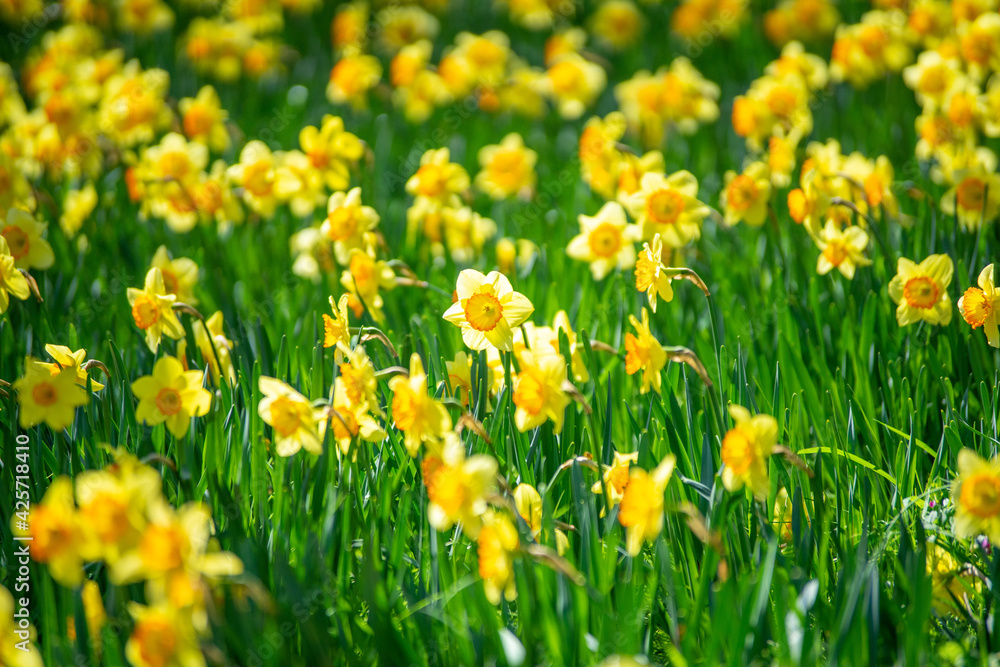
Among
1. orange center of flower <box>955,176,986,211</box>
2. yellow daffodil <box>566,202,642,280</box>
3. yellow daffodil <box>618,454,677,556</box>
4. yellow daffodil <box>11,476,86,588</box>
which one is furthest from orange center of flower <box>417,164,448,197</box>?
yellow daffodil <box>11,476,86,588</box>

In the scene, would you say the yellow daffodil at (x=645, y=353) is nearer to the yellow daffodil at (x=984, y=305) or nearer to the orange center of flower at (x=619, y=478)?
the orange center of flower at (x=619, y=478)

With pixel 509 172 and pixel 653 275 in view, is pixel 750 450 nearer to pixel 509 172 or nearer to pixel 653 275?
pixel 653 275

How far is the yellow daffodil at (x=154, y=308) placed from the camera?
1938 millimetres

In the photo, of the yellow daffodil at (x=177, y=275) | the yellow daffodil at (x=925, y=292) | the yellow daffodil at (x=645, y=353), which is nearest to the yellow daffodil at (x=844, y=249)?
the yellow daffodil at (x=925, y=292)

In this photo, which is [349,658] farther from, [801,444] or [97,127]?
[97,127]

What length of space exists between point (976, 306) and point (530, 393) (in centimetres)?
102

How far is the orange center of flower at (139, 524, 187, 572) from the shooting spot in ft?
3.16

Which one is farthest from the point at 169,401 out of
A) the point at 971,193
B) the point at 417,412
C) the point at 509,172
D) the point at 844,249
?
the point at 971,193

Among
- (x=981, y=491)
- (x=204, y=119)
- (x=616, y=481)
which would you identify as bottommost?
(x=616, y=481)

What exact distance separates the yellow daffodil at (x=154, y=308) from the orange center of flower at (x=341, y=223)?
0.54m

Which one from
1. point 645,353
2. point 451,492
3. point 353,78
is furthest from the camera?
point 353,78

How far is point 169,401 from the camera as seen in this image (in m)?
1.53

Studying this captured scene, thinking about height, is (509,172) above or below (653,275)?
below

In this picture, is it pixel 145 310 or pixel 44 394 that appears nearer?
pixel 44 394
